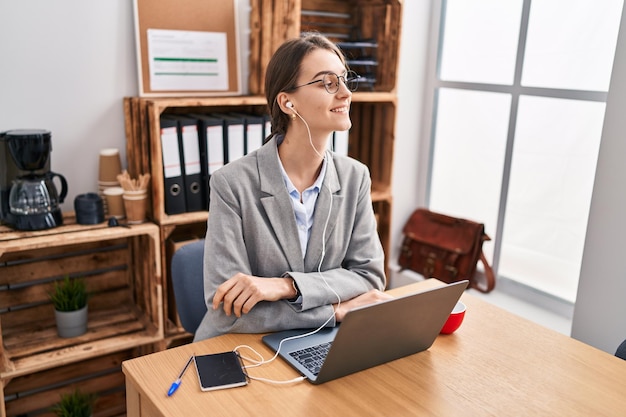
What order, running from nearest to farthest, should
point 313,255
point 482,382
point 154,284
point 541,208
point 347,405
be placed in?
point 347,405, point 482,382, point 313,255, point 154,284, point 541,208

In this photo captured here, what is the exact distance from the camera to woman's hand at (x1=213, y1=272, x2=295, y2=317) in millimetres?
1379

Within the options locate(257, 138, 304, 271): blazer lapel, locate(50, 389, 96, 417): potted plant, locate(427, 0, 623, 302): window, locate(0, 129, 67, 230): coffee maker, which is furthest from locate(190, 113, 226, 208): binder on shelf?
locate(427, 0, 623, 302): window

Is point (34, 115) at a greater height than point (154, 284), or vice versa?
point (34, 115)

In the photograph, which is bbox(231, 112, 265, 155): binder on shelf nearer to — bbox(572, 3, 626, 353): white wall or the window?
the window

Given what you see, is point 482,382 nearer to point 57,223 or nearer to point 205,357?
point 205,357

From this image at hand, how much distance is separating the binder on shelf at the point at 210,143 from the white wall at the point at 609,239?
140cm

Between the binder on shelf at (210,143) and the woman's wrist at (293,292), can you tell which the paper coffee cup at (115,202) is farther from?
the woman's wrist at (293,292)

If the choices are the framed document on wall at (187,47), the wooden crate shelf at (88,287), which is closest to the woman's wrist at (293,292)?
the wooden crate shelf at (88,287)

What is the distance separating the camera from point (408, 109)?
9.81 feet

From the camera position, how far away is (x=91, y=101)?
2.23 meters

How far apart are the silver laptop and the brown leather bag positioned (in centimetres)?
143

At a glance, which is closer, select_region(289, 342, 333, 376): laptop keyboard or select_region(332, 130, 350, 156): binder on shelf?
select_region(289, 342, 333, 376): laptop keyboard

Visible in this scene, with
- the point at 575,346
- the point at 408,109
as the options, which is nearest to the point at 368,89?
the point at 408,109

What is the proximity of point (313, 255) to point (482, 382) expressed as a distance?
550 mm
